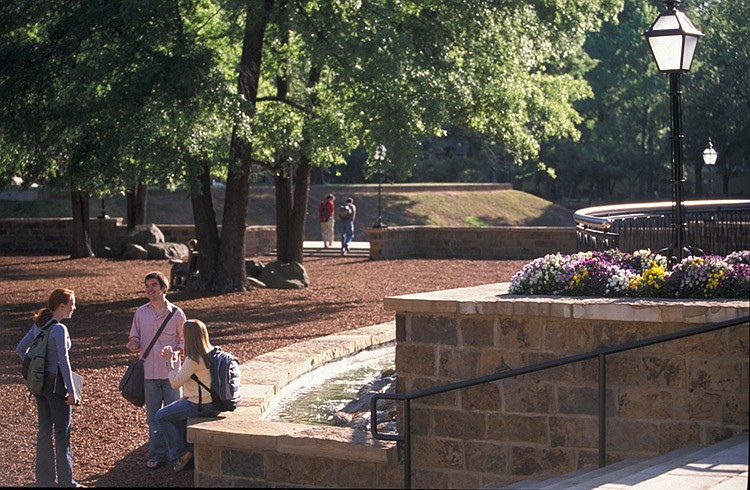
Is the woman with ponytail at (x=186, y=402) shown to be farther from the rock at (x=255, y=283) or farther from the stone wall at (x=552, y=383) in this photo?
the rock at (x=255, y=283)

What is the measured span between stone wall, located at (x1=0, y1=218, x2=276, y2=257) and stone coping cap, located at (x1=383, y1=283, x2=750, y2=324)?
2380 centimetres

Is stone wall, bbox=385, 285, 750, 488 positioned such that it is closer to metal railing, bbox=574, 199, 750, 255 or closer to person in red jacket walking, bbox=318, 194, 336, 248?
metal railing, bbox=574, 199, 750, 255

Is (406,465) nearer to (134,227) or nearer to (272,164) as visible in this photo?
(272,164)

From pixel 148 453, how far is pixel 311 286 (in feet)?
44.5

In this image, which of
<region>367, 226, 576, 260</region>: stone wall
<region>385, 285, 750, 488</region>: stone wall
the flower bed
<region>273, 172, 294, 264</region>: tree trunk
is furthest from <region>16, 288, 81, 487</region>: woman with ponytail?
<region>367, 226, 576, 260</region>: stone wall

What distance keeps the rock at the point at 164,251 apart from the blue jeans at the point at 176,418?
2131 centimetres

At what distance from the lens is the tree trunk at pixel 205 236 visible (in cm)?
2048

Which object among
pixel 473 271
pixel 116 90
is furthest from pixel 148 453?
pixel 473 271

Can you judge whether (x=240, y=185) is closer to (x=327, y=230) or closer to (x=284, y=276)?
(x=284, y=276)

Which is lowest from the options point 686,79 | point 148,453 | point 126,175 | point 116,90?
point 148,453

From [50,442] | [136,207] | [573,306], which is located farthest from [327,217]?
[573,306]

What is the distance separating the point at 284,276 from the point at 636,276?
14.8m

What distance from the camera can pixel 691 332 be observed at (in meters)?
6.38

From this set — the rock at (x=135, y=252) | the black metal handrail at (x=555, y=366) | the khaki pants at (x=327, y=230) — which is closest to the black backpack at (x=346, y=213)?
the khaki pants at (x=327, y=230)
